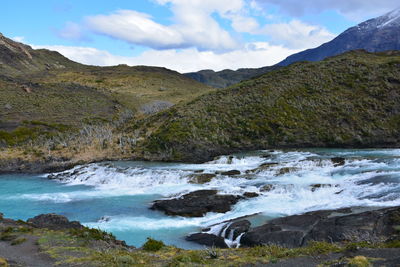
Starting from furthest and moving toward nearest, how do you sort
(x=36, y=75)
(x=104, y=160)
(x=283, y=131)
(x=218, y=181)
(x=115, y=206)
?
(x=36, y=75) → (x=283, y=131) → (x=104, y=160) → (x=218, y=181) → (x=115, y=206)

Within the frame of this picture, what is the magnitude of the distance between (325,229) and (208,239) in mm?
6914

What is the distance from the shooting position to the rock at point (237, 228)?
75.5 feet

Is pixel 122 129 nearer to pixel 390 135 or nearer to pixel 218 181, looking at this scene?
pixel 218 181

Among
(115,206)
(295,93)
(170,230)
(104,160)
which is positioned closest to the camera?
(170,230)

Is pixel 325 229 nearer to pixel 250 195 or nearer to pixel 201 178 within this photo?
pixel 250 195

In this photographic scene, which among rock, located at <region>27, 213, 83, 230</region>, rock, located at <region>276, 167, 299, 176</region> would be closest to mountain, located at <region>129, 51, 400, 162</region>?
rock, located at <region>276, 167, 299, 176</region>

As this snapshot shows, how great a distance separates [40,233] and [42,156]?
39.2 meters

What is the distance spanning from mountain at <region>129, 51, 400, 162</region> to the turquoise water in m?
8.98

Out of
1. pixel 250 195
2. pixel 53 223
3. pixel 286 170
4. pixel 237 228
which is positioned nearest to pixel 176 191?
pixel 250 195

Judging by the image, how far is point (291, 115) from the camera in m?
64.3

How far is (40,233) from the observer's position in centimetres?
2031

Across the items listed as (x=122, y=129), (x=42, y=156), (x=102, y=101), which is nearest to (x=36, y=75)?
(x=102, y=101)

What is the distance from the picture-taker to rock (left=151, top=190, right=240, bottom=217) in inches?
1161

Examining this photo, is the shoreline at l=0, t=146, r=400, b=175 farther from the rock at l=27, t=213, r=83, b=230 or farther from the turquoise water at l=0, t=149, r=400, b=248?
the rock at l=27, t=213, r=83, b=230
